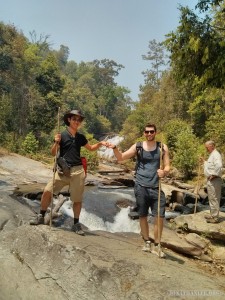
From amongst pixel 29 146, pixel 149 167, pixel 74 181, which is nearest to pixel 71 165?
pixel 74 181

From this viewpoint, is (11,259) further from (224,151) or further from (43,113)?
(43,113)

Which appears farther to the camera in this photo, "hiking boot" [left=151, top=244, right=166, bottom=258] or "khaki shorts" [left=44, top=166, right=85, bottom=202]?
"khaki shorts" [left=44, top=166, right=85, bottom=202]

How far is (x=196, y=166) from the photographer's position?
22.7 metres

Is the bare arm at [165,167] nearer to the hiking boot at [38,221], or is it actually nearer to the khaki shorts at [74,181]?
the khaki shorts at [74,181]

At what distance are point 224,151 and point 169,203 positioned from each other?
31.0 feet

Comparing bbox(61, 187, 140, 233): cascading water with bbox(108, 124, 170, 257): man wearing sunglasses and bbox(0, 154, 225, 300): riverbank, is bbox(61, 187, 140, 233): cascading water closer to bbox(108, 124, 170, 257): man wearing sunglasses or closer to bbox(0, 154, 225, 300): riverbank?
bbox(108, 124, 170, 257): man wearing sunglasses

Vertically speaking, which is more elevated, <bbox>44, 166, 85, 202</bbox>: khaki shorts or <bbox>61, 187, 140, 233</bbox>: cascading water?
<bbox>44, 166, 85, 202</bbox>: khaki shorts

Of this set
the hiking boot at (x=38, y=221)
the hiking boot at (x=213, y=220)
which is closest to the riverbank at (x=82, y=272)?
the hiking boot at (x=38, y=221)

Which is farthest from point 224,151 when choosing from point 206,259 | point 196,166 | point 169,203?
point 206,259

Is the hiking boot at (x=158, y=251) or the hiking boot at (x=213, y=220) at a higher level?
the hiking boot at (x=158, y=251)

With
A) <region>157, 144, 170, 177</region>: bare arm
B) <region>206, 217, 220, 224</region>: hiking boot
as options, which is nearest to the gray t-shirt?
<region>157, 144, 170, 177</region>: bare arm

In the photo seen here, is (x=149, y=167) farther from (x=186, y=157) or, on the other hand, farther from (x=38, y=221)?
(x=186, y=157)

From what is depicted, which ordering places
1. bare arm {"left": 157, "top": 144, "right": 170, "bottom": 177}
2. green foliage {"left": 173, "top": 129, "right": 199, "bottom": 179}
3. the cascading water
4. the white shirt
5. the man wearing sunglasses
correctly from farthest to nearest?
green foliage {"left": 173, "top": 129, "right": 199, "bottom": 179}
the cascading water
the white shirt
the man wearing sunglasses
bare arm {"left": 157, "top": 144, "right": 170, "bottom": 177}

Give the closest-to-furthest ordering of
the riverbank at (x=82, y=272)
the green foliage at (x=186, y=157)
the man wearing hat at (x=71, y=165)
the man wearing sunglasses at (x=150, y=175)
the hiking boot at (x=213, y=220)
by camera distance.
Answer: the riverbank at (x=82, y=272) → the man wearing sunglasses at (x=150, y=175) → the man wearing hat at (x=71, y=165) → the hiking boot at (x=213, y=220) → the green foliage at (x=186, y=157)
